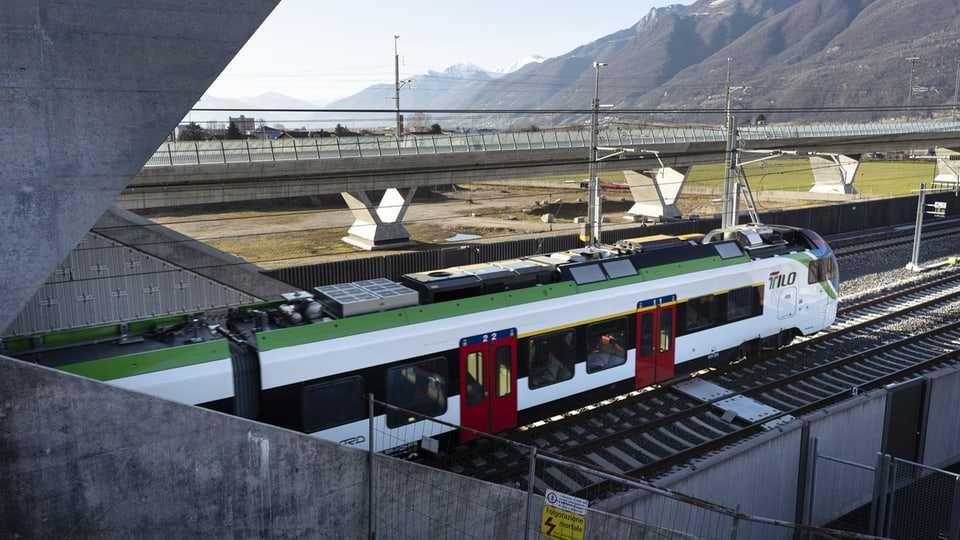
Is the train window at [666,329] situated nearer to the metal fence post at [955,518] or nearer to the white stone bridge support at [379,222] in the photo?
the metal fence post at [955,518]

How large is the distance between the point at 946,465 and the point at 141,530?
39.4ft

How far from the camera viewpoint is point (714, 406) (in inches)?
553

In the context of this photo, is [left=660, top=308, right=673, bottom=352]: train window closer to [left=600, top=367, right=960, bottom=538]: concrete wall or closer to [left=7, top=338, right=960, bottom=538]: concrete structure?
[left=600, top=367, right=960, bottom=538]: concrete wall

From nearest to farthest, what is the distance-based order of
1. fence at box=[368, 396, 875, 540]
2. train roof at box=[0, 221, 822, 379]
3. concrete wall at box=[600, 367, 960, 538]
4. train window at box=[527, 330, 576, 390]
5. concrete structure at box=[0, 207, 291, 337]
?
fence at box=[368, 396, 875, 540]
concrete wall at box=[600, 367, 960, 538]
train roof at box=[0, 221, 822, 379]
train window at box=[527, 330, 576, 390]
concrete structure at box=[0, 207, 291, 337]

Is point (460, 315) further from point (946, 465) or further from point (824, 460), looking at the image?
point (946, 465)

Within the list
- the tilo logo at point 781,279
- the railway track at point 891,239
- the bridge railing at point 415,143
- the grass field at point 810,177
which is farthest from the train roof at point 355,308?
the grass field at point 810,177

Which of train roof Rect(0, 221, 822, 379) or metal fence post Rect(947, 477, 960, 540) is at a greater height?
train roof Rect(0, 221, 822, 379)

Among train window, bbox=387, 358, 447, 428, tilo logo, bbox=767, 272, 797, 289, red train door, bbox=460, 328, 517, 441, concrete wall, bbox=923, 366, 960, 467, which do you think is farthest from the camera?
tilo logo, bbox=767, 272, 797, 289

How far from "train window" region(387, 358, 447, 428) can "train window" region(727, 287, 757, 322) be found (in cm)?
720

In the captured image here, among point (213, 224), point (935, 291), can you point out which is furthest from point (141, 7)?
point (213, 224)

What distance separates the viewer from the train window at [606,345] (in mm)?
12930

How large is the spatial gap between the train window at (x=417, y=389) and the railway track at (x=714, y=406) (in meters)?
0.97

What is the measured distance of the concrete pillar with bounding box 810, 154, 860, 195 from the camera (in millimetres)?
58438

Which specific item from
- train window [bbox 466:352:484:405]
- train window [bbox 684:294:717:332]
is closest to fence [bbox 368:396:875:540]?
train window [bbox 466:352:484:405]
